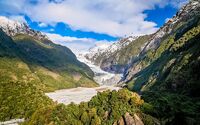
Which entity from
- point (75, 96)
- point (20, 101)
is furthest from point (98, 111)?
point (75, 96)

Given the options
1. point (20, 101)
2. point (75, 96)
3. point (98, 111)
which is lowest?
point (98, 111)

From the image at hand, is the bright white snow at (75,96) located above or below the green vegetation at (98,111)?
above

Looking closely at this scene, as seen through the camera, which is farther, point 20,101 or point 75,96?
point 75,96

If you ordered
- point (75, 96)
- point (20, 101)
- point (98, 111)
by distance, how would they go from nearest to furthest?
point (98, 111), point (20, 101), point (75, 96)

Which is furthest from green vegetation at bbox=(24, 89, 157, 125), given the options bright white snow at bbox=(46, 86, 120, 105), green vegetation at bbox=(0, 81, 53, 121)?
bright white snow at bbox=(46, 86, 120, 105)

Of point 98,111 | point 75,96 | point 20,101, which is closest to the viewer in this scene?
point 98,111

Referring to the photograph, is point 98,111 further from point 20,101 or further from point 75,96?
point 75,96

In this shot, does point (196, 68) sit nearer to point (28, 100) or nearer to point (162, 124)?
point (28, 100)

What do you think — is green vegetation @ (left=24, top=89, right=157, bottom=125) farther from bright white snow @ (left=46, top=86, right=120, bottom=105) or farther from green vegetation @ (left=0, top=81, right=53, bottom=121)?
bright white snow @ (left=46, top=86, right=120, bottom=105)

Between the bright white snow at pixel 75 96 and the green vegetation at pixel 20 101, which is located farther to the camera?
the bright white snow at pixel 75 96

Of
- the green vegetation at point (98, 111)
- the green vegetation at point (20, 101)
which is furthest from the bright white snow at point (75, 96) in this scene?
the green vegetation at point (98, 111)

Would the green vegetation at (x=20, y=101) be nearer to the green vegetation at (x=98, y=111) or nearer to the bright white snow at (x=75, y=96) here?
the bright white snow at (x=75, y=96)
